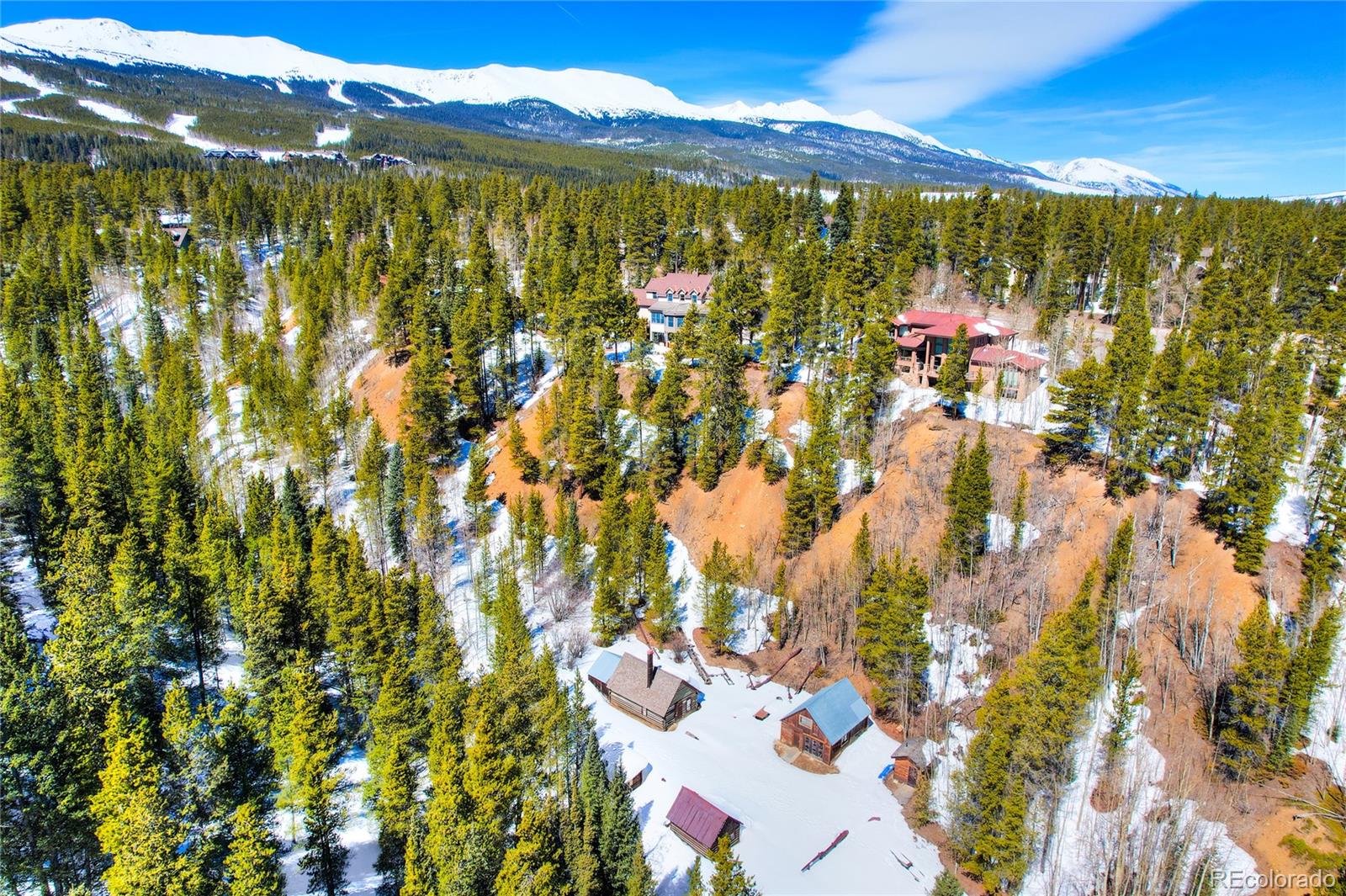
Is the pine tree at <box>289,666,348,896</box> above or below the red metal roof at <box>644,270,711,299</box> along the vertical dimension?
below

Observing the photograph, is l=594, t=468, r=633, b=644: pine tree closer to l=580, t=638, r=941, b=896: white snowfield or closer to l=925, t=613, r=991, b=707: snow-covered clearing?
l=580, t=638, r=941, b=896: white snowfield

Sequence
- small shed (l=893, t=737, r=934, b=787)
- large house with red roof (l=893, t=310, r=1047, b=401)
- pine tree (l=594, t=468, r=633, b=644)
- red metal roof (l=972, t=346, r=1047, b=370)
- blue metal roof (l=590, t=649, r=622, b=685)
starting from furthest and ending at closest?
large house with red roof (l=893, t=310, r=1047, b=401) → red metal roof (l=972, t=346, r=1047, b=370) → pine tree (l=594, t=468, r=633, b=644) → blue metal roof (l=590, t=649, r=622, b=685) → small shed (l=893, t=737, r=934, b=787)

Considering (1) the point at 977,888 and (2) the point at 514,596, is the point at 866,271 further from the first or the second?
(1) the point at 977,888

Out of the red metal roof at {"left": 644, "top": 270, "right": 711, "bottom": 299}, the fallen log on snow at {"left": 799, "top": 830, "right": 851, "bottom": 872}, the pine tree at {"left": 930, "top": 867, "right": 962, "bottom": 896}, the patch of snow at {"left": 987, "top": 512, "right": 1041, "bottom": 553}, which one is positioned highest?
the red metal roof at {"left": 644, "top": 270, "right": 711, "bottom": 299}

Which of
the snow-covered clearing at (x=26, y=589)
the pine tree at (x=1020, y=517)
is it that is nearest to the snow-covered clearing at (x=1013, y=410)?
the pine tree at (x=1020, y=517)

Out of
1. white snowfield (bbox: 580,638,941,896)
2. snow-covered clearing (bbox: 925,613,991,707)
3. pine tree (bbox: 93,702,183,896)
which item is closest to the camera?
pine tree (bbox: 93,702,183,896)

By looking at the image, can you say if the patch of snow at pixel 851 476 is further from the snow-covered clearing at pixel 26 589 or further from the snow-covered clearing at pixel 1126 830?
the snow-covered clearing at pixel 26 589

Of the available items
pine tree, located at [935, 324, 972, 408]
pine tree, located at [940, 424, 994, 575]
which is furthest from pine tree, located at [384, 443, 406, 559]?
pine tree, located at [935, 324, 972, 408]
